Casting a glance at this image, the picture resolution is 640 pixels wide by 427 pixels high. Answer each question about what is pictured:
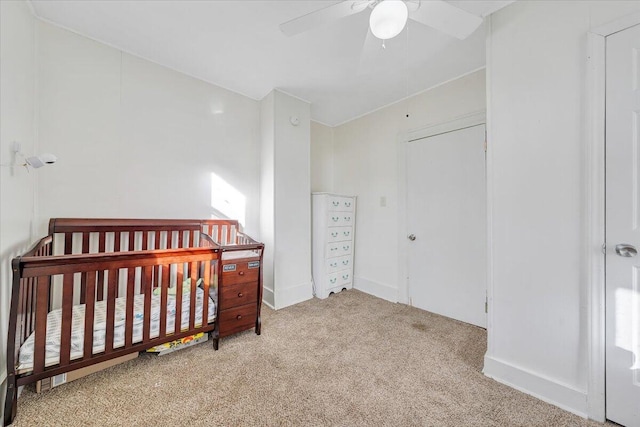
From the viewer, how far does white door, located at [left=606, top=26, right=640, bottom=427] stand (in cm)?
114

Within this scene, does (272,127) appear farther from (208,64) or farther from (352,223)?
(352,223)

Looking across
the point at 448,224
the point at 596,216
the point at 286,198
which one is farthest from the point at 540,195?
the point at 286,198

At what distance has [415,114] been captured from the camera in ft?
8.83

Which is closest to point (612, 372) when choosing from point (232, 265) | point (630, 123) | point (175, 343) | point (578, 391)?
point (578, 391)

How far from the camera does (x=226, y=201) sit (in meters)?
2.69

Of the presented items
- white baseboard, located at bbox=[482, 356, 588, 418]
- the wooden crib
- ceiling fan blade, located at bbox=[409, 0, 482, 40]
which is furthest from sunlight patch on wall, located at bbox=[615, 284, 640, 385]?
the wooden crib

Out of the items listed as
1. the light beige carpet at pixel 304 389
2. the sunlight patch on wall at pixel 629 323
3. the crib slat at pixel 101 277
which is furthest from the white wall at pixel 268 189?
the sunlight patch on wall at pixel 629 323

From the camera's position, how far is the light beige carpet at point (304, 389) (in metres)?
1.21

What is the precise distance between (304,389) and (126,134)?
96.3 inches

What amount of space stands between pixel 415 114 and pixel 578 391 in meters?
2.52

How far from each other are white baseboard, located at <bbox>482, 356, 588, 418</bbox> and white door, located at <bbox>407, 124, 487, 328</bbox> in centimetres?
78

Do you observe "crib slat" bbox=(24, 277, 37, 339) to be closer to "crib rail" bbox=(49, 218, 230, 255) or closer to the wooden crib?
the wooden crib

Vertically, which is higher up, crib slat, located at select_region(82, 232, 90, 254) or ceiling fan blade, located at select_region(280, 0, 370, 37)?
ceiling fan blade, located at select_region(280, 0, 370, 37)

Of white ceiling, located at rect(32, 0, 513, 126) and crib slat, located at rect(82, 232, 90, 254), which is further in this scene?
crib slat, located at rect(82, 232, 90, 254)
